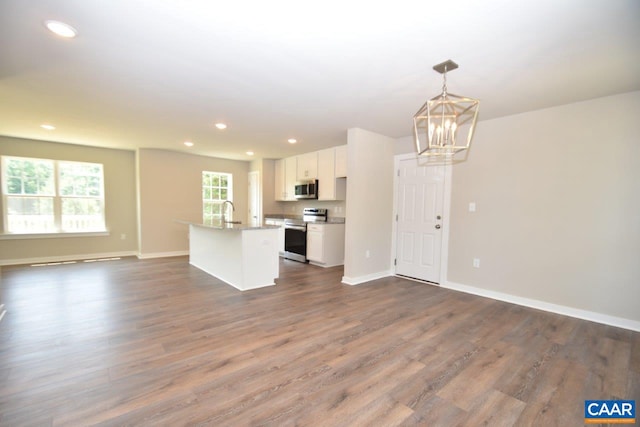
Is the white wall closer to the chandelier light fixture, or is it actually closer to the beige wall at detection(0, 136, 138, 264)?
the chandelier light fixture

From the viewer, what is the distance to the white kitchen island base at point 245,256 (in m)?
3.83

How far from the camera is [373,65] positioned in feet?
7.58

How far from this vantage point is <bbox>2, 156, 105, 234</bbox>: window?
5.18m

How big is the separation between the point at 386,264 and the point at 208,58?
3939mm

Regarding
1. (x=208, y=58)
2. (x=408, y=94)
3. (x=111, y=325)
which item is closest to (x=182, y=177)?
(x=111, y=325)

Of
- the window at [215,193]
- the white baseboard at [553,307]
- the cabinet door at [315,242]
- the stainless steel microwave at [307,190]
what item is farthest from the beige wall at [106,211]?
the white baseboard at [553,307]

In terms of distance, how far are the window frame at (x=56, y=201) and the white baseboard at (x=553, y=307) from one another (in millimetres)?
7017

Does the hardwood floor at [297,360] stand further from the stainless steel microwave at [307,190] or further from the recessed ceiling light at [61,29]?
the stainless steel microwave at [307,190]

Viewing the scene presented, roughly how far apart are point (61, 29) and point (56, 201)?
17.1 ft

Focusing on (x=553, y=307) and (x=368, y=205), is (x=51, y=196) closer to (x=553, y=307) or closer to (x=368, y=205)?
(x=368, y=205)

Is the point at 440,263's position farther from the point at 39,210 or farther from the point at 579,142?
the point at 39,210

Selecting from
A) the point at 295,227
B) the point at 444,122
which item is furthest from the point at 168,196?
the point at 444,122

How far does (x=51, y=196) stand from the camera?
5.49 metres

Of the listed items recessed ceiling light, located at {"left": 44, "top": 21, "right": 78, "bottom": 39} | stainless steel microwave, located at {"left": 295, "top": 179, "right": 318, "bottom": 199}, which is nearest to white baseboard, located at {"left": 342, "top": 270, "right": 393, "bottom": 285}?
stainless steel microwave, located at {"left": 295, "top": 179, "right": 318, "bottom": 199}
